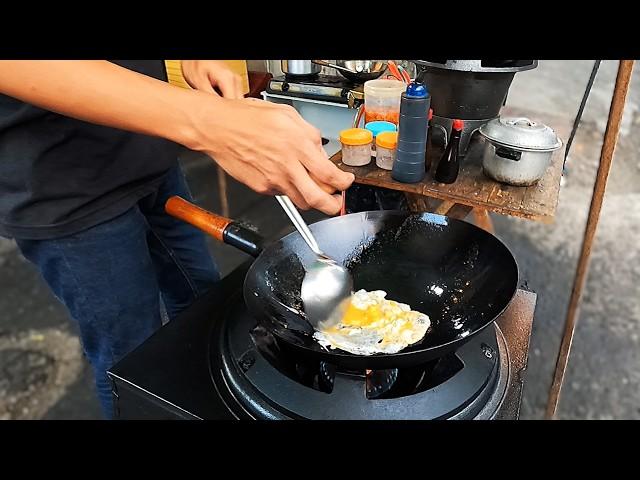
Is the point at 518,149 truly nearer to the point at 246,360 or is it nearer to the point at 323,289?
the point at 323,289

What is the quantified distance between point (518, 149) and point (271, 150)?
A: 1.17 meters

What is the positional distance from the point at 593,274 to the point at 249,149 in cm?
290

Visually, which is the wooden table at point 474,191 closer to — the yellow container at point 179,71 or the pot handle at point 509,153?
the pot handle at point 509,153

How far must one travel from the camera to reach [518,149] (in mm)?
1708

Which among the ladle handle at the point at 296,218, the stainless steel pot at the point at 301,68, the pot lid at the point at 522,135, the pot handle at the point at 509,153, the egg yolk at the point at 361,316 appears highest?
the ladle handle at the point at 296,218

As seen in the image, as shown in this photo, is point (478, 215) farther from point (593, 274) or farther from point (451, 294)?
point (593, 274)

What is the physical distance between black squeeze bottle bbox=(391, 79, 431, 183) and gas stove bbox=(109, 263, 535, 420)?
800 millimetres

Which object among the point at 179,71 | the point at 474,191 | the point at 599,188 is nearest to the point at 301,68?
the point at 179,71

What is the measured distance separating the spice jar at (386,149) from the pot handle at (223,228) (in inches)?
34.8

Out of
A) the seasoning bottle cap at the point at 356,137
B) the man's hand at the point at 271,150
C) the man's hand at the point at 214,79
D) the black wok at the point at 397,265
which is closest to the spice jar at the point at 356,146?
the seasoning bottle cap at the point at 356,137

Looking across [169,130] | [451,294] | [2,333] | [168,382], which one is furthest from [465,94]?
[2,333]

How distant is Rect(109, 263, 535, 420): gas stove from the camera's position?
0.89m

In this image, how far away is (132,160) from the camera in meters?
1.27

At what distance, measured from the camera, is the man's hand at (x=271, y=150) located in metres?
0.84
